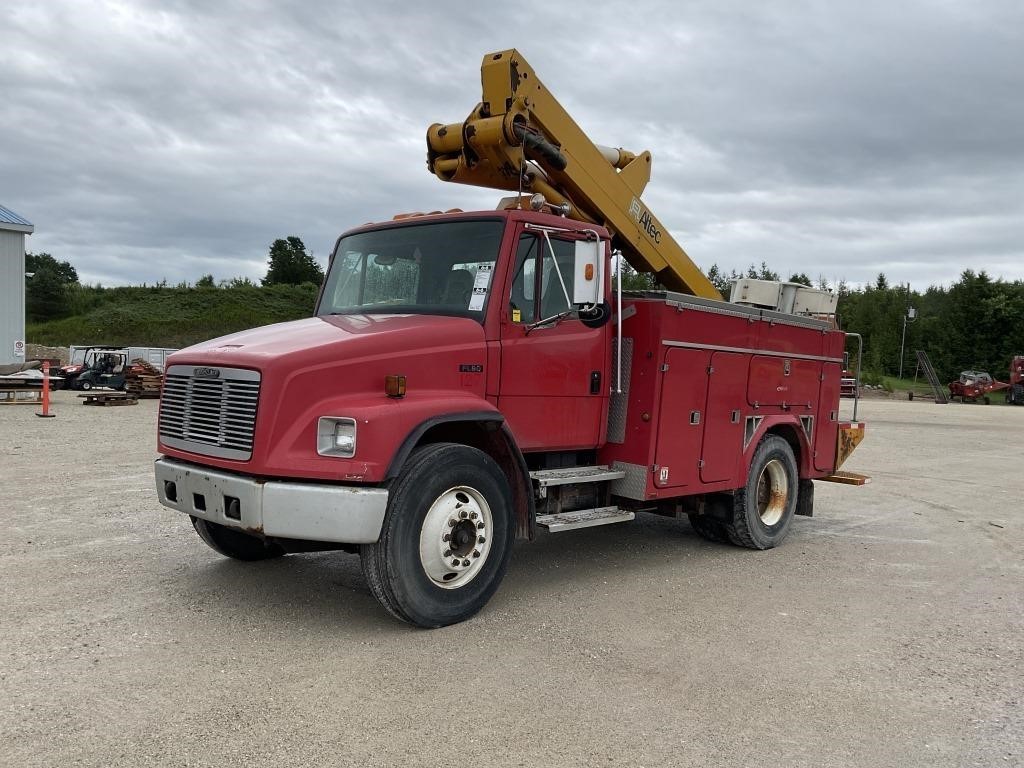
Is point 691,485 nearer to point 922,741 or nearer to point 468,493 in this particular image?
point 468,493

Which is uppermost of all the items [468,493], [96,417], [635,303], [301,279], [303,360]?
[301,279]

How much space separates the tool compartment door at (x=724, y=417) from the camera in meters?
6.85

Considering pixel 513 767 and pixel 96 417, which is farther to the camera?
pixel 96 417

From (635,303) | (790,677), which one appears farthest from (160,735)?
(635,303)

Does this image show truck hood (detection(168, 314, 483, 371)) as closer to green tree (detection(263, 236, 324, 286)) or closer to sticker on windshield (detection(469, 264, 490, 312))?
sticker on windshield (detection(469, 264, 490, 312))

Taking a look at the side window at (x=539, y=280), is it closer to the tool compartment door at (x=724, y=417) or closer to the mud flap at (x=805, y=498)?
the tool compartment door at (x=724, y=417)

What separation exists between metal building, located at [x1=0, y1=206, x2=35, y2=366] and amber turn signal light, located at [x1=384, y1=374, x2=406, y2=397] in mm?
28125

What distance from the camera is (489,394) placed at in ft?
17.6

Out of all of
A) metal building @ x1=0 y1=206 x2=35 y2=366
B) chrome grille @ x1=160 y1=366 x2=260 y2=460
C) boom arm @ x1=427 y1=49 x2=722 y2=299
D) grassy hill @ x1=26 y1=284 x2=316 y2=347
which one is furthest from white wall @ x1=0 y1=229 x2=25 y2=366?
chrome grille @ x1=160 y1=366 x2=260 y2=460

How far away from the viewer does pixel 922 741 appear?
3664 millimetres

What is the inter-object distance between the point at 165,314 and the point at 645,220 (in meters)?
52.9

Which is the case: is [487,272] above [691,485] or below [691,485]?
above

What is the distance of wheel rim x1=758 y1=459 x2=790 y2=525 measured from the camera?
7848 mm

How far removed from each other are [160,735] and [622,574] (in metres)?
3.79
